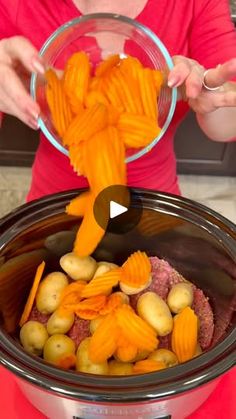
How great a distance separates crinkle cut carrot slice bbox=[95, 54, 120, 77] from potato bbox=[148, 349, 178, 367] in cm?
34

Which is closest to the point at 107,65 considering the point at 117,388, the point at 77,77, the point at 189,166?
the point at 77,77

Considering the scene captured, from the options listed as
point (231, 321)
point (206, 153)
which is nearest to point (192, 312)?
point (231, 321)

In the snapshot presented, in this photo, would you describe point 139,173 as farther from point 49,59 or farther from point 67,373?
point 67,373

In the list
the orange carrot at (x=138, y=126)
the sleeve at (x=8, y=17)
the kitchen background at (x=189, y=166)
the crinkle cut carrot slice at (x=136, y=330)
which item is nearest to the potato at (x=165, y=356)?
the crinkle cut carrot slice at (x=136, y=330)

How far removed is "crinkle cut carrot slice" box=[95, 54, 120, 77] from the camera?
0.69 m

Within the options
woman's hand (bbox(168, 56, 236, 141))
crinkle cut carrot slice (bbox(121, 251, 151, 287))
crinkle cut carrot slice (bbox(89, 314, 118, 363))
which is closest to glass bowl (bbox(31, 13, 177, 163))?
woman's hand (bbox(168, 56, 236, 141))

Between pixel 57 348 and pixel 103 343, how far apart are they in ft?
0.19

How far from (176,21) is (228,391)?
571 millimetres

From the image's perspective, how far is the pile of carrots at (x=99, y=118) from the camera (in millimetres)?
631

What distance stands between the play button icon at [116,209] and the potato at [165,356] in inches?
6.9

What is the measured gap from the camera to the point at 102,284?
65 centimetres

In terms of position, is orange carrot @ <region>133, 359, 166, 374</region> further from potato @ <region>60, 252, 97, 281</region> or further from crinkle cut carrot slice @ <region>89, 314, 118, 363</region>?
potato @ <region>60, 252, 97, 281</region>

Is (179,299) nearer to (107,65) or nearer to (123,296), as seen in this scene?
(123,296)

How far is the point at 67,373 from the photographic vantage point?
19.5 inches
